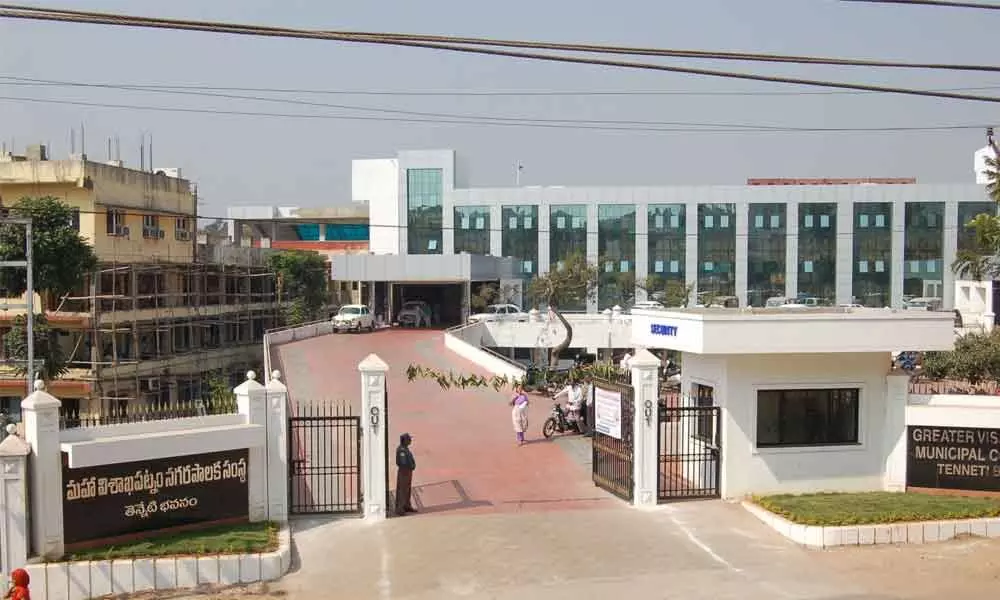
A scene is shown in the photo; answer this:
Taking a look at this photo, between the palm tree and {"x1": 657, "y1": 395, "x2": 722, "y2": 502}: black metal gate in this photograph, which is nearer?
{"x1": 657, "y1": 395, "x2": 722, "y2": 502}: black metal gate

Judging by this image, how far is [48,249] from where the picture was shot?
30.4 metres

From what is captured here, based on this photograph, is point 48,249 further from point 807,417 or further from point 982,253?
point 982,253

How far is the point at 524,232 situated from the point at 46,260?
36654 mm

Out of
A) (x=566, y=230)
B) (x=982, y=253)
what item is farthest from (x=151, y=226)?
(x=982, y=253)

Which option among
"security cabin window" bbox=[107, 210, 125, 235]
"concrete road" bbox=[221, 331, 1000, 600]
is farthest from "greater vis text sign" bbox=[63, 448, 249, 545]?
"security cabin window" bbox=[107, 210, 125, 235]

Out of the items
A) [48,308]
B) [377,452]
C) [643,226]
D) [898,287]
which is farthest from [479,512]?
[898,287]

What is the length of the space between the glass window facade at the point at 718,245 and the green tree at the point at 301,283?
1019 inches

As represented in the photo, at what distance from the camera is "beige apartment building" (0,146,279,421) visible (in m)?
34.1

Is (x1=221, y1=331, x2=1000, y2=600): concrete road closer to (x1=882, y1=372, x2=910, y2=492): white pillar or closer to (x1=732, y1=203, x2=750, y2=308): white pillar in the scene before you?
(x1=882, y1=372, x2=910, y2=492): white pillar

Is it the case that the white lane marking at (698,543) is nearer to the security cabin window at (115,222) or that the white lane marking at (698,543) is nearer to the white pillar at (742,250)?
the security cabin window at (115,222)

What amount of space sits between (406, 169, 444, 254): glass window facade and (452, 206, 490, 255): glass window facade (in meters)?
1.31

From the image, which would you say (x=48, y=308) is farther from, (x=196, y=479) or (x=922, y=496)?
(x=922, y=496)

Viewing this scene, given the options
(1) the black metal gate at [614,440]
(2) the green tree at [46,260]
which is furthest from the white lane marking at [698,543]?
(2) the green tree at [46,260]

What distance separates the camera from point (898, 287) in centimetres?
6238
